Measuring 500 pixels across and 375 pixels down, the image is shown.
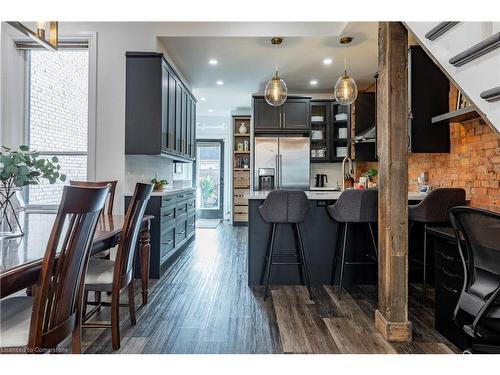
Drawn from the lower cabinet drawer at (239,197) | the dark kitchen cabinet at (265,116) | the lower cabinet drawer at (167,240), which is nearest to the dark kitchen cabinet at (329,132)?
the dark kitchen cabinet at (265,116)

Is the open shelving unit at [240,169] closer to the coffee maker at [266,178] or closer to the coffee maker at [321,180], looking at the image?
the coffee maker at [266,178]

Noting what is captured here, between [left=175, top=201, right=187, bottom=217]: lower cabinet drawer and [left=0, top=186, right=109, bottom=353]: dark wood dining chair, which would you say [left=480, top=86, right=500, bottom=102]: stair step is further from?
[left=175, top=201, right=187, bottom=217]: lower cabinet drawer

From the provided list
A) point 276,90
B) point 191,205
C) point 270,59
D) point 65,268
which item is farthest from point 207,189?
point 65,268

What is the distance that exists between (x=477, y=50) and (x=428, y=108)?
2667mm

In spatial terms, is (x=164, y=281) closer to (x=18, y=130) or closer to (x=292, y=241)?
(x=292, y=241)

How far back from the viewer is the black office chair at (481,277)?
5.11 feet

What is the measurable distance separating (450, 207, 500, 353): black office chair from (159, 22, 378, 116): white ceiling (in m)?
2.88

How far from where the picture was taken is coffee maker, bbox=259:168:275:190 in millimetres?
6430

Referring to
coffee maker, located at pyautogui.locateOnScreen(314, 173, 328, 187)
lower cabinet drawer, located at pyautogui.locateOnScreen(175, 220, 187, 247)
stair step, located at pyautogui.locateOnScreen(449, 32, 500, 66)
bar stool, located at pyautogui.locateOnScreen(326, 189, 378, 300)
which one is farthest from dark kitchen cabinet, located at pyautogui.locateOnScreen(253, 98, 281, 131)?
stair step, located at pyautogui.locateOnScreen(449, 32, 500, 66)

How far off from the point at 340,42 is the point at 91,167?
11.2 feet

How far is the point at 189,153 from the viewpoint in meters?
5.80

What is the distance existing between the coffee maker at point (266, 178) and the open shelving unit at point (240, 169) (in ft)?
5.80

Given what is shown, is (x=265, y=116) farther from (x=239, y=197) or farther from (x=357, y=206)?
(x=357, y=206)

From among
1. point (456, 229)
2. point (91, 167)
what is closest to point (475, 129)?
point (456, 229)
